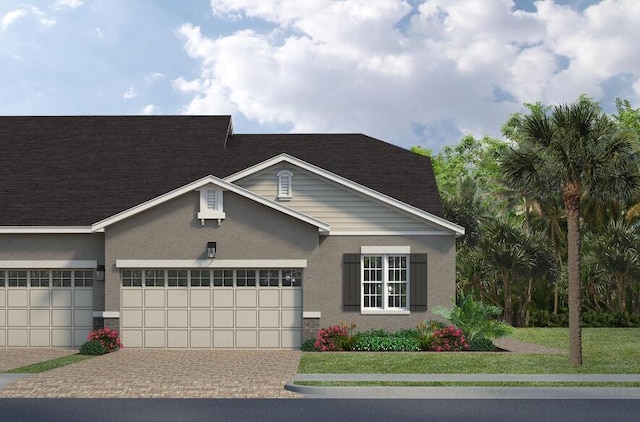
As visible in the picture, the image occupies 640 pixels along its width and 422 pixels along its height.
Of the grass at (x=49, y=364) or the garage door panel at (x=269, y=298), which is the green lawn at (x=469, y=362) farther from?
the grass at (x=49, y=364)

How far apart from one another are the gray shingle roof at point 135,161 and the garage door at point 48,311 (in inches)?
69.1

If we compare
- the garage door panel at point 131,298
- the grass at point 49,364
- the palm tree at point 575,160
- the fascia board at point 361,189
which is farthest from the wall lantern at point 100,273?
the palm tree at point 575,160

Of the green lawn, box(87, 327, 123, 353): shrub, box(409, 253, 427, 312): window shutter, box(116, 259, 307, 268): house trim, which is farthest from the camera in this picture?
box(409, 253, 427, 312): window shutter

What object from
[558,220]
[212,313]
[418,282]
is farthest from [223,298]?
[558,220]

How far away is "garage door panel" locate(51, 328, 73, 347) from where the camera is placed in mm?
25797

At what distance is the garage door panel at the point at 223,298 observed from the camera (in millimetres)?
24984

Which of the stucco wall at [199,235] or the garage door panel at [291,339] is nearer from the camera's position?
the stucco wall at [199,235]

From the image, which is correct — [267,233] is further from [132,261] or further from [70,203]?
[70,203]

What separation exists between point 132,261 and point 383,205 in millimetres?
7339

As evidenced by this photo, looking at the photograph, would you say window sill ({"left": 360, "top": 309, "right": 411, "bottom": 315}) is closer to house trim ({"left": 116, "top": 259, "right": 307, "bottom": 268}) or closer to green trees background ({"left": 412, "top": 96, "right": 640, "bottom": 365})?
house trim ({"left": 116, "top": 259, "right": 307, "bottom": 268})

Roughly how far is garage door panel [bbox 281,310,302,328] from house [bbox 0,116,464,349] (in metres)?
0.03

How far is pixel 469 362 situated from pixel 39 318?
1292cm

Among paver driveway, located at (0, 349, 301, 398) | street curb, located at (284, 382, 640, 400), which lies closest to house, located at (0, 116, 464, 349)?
paver driveway, located at (0, 349, 301, 398)

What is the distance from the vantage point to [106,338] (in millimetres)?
24094
